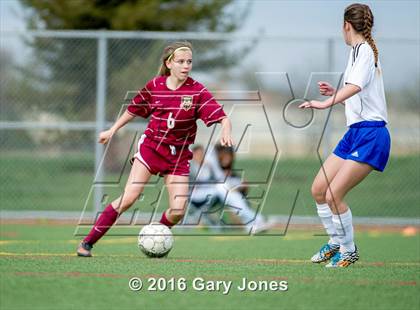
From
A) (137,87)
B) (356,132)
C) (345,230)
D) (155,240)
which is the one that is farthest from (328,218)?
(137,87)

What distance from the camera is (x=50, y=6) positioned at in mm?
17969

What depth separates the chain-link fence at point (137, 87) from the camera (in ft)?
41.5

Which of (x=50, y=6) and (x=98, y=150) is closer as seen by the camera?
(x=98, y=150)

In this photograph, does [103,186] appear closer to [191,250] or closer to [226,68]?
[226,68]

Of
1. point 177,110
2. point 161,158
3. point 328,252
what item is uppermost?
point 177,110

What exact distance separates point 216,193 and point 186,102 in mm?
4949

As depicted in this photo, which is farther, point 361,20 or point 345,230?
point 345,230

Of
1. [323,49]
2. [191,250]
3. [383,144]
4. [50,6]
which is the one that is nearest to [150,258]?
[191,250]

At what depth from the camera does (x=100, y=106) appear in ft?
40.6

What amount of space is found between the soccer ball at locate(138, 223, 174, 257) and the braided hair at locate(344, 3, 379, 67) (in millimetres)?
2293

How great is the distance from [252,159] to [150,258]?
475 inches

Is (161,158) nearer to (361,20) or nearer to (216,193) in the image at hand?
(361,20)

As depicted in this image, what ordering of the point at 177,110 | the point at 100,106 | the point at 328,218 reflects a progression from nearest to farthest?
the point at 328,218 → the point at 177,110 → the point at 100,106

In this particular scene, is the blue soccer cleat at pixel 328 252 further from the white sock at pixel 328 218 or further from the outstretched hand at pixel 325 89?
the outstretched hand at pixel 325 89
